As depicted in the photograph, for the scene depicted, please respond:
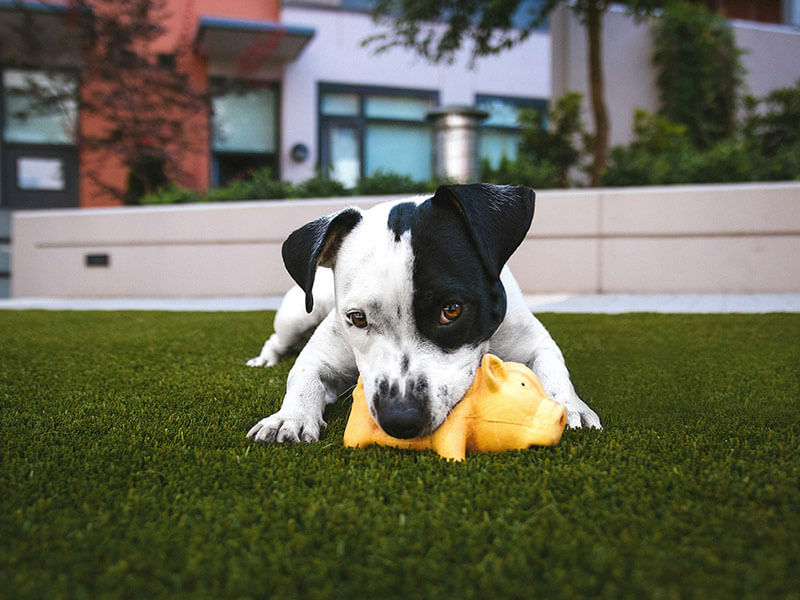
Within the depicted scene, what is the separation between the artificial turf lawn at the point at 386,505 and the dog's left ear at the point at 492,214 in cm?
66

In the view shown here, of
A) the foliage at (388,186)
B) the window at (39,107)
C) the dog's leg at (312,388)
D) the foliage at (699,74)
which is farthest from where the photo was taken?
the foliage at (699,74)

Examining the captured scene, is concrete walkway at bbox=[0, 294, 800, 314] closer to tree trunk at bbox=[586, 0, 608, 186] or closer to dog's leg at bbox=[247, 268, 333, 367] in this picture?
tree trunk at bbox=[586, 0, 608, 186]

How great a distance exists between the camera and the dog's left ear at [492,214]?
215cm

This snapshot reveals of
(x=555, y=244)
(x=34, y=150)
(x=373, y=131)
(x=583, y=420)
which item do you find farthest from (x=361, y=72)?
(x=583, y=420)

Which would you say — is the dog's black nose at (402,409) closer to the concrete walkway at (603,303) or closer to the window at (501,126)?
the concrete walkway at (603,303)

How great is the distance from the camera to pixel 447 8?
945cm

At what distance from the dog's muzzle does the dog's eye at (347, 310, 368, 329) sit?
283mm

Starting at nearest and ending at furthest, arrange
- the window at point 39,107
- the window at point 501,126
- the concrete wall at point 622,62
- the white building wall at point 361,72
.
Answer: the window at point 39,107 < the white building wall at point 361,72 < the concrete wall at point 622,62 < the window at point 501,126

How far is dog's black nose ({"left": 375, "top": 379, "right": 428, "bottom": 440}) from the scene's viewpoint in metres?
1.83

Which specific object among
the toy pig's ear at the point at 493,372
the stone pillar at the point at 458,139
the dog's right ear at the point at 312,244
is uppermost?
the stone pillar at the point at 458,139

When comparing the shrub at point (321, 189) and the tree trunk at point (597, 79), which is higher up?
the tree trunk at point (597, 79)

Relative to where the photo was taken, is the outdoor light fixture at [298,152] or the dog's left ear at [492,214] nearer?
the dog's left ear at [492,214]

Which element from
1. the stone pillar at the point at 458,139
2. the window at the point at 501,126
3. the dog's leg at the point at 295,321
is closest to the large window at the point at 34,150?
the stone pillar at the point at 458,139

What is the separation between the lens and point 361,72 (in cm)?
1455
